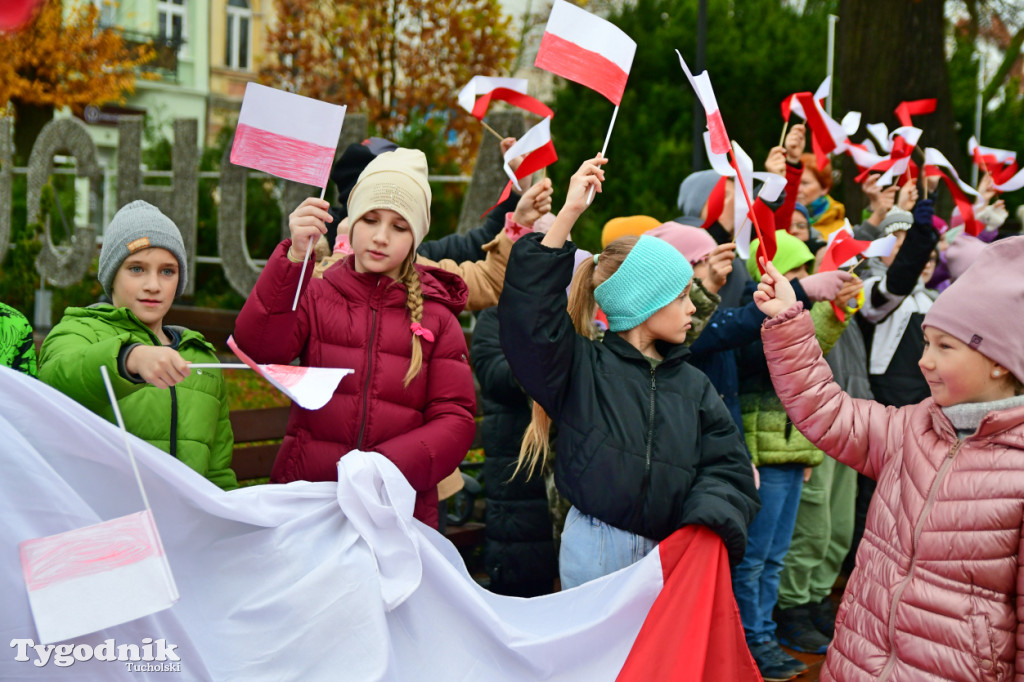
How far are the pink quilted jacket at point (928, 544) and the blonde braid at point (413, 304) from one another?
1072mm

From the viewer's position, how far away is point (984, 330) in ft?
8.78

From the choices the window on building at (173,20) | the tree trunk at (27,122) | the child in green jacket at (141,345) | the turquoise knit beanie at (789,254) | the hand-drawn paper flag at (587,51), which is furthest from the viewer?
the window on building at (173,20)

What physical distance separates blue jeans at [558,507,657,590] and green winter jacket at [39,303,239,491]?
3.66 feet

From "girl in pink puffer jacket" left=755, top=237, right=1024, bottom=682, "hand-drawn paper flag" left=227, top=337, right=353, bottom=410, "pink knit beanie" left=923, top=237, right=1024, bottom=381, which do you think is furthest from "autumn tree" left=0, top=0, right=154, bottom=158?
"pink knit beanie" left=923, top=237, right=1024, bottom=381

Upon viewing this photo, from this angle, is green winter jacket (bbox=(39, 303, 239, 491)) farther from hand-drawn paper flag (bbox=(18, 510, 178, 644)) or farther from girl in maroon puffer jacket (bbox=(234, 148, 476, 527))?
hand-drawn paper flag (bbox=(18, 510, 178, 644))

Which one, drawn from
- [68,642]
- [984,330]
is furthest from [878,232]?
[68,642]

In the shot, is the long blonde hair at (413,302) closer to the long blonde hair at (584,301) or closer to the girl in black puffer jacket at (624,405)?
the girl in black puffer jacket at (624,405)

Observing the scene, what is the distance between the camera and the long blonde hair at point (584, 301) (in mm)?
3520

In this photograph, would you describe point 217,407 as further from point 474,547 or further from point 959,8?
point 959,8

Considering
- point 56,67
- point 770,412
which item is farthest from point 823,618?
point 56,67

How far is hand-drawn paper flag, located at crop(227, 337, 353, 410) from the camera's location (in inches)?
95.0

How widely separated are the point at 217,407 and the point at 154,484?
1.50 ft

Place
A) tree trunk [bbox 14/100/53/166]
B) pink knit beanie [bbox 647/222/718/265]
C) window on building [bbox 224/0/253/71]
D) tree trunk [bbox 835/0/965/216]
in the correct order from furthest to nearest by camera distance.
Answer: window on building [bbox 224/0/253/71] < tree trunk [bbox 14/100/53/166] < tree trunk [bbox 835/0/965/216] < pink knit beanie [bbox 647/222/718/265]

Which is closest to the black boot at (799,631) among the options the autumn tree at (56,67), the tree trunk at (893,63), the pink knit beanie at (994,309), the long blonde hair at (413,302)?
the pink knit beanie at (994,309)
